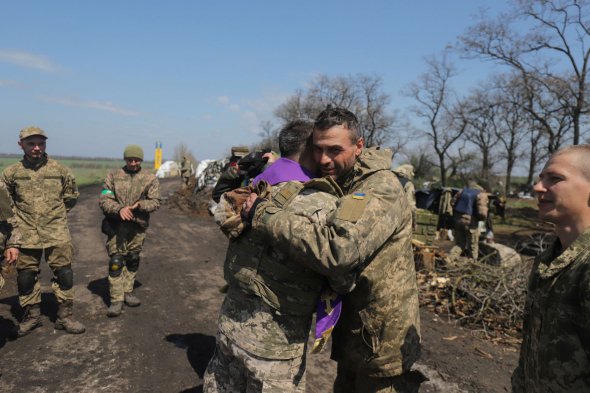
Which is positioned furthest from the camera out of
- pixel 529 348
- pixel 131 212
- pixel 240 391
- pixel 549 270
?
pixel 131 212

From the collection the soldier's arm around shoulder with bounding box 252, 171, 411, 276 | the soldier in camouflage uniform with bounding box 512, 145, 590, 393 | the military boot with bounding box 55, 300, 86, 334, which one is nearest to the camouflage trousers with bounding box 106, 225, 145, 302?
the military boot with bounding box 55, 300, 86, 334

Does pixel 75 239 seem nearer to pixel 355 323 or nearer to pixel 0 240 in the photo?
pixel 0 240

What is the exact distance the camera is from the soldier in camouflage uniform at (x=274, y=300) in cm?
203

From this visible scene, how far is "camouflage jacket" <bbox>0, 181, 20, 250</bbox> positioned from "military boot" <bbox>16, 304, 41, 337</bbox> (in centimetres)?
110

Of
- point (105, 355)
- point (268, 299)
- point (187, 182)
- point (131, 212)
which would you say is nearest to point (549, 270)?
point (268, 299)

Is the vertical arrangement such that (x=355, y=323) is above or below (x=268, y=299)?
below

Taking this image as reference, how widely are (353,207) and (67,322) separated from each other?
4.36m

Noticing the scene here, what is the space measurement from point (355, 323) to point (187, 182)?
18.5m

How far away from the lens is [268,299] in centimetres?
204

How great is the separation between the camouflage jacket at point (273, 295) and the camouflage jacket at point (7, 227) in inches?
115

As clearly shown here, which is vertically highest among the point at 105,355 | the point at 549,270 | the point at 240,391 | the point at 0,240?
the point at 549,270

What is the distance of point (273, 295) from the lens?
204 cm

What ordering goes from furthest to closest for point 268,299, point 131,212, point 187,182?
point 187,182
point 131,212
point 268,299

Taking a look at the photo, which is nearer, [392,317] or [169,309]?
[392,317]
